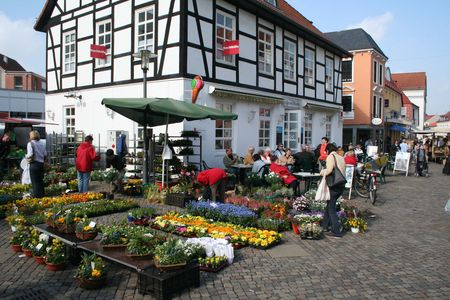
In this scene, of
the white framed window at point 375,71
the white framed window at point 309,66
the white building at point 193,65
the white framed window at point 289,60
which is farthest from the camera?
the white framed window at point 375,71

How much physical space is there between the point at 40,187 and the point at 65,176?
3.23 m

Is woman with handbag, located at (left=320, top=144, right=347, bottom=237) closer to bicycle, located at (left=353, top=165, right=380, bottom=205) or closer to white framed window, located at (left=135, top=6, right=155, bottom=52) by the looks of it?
bicycle, located at (left=353, top=165, right=380, bottom=205)

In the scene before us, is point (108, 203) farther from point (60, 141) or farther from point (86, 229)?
point (60, 141)

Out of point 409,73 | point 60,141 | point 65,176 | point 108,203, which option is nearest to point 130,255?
point 108,203

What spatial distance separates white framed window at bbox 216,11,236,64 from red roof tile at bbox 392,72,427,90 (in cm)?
5915

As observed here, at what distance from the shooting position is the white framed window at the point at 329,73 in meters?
23.8

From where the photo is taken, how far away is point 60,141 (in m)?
18.9

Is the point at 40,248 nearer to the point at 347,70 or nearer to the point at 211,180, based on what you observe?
the point at 211,180

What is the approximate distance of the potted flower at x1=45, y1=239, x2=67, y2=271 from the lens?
5270mm

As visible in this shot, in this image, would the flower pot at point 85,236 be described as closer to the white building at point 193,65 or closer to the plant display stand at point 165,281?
the plant display stand at point 165,281

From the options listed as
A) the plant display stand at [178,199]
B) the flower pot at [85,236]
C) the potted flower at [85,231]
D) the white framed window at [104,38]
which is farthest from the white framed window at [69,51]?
the flower pot at [85,236]

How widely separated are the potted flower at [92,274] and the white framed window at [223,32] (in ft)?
38.5

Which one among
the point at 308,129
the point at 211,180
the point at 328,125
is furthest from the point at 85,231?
the point at 328,125

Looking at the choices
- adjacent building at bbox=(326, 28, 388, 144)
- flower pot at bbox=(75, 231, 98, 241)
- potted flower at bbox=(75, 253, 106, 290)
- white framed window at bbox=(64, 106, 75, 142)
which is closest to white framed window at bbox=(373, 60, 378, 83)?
adjacent building at bbox=(326, 28, 388, 144)
